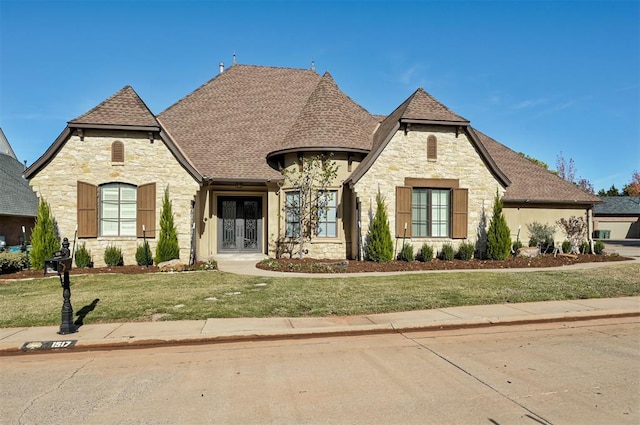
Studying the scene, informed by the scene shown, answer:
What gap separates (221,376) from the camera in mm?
4984

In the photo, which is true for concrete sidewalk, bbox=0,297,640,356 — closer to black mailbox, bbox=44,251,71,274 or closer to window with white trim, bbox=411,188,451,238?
black mailbox, bbox=44,251,71,274

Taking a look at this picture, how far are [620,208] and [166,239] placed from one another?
51583 mm

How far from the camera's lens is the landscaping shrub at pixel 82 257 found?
14195 mm

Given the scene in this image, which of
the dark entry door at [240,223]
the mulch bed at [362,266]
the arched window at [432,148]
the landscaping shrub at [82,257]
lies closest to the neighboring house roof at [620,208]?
the mulch bed at [362,266]

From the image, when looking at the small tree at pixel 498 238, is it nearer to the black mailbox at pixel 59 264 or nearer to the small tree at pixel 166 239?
the small tree at pixel 166 239

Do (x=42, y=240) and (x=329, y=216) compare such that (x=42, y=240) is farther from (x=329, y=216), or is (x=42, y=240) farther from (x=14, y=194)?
(x=14, y=194)

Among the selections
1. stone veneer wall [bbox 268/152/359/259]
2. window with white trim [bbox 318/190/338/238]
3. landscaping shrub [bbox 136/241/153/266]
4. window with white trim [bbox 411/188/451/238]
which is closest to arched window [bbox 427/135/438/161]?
window with white trim [bbox 411/188/451/238]

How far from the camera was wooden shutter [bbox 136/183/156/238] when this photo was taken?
49.3 feet

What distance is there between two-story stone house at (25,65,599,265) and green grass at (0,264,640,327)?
11.6 ft

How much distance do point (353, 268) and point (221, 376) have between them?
915 centimetres

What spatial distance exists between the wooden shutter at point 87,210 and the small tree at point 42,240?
874 millimetres

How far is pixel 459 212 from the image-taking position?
16.5 meters

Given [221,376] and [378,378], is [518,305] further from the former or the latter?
[221,376]

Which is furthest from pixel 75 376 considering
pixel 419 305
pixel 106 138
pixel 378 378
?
pixel 106 138
